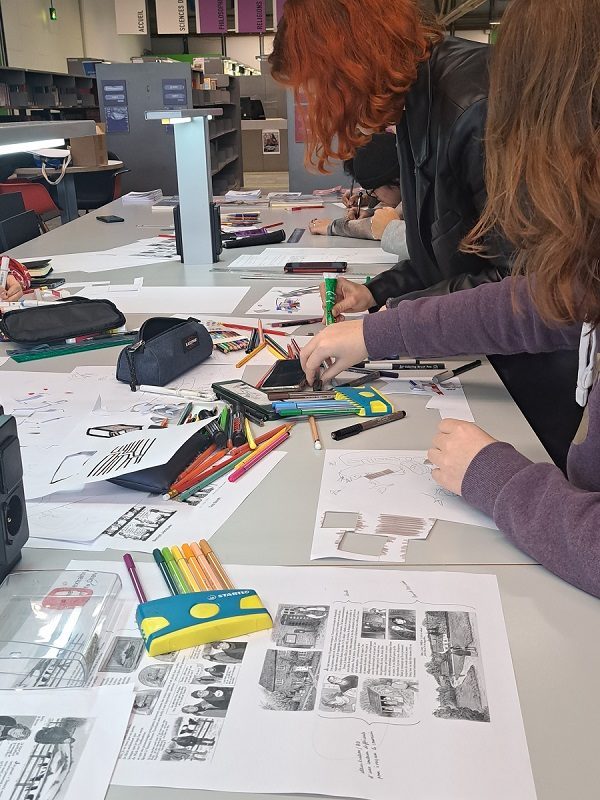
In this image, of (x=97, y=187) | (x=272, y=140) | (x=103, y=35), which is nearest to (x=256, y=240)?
(x=97, y=187)

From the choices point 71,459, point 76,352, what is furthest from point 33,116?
point 71,459

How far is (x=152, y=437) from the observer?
1.08m

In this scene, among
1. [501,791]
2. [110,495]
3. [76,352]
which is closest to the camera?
[501,791]

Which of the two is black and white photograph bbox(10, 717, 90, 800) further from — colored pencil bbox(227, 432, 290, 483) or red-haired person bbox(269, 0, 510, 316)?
red-haired person bbox(269, 0, 510, 316)

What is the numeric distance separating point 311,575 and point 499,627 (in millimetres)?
201

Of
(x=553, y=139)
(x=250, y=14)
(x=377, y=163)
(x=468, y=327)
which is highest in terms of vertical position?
(x=250, y=14)

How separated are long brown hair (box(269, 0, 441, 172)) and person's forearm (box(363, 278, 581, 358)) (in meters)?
0.48

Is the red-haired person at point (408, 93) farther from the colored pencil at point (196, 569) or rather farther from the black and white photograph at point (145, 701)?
the black and white photograph at point (145, 701)

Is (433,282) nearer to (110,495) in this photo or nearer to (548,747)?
(110,495)

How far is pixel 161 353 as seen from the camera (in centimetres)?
136

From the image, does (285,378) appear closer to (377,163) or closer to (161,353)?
(161,353)

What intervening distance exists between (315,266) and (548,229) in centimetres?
152

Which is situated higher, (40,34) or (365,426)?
(40,34)

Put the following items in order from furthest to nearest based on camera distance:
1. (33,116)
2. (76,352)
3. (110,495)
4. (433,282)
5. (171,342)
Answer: (33,116), (433,282), (76,352), (171,342), (110,495)
